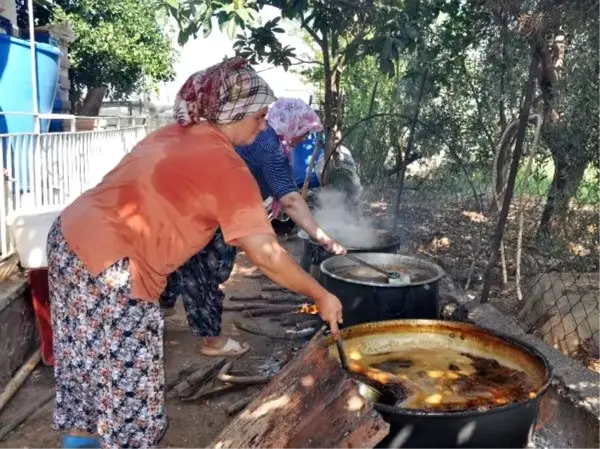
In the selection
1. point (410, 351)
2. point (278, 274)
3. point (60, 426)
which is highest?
point (278, 274)

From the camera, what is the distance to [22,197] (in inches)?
207

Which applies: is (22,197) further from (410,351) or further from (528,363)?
(528,363)

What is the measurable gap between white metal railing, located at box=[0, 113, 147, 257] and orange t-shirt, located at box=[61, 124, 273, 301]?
113 inches

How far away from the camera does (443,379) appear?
2.76 m

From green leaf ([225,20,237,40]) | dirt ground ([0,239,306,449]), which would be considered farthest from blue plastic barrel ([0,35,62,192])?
dirt ground ([0,239,306,449])

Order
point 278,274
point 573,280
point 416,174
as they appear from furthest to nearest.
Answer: point 416,174
point 573,280
point 278,274

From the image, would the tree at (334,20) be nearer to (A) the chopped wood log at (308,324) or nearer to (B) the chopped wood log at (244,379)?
(A) the chopped wood log at (308,324)

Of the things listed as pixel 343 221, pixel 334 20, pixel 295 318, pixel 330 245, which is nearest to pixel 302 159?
pixel 334 20

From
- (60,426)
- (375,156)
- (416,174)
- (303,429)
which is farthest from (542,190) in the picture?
(60,426)

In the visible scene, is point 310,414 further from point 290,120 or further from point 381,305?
point 290,120

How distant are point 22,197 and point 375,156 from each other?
19.7 ft

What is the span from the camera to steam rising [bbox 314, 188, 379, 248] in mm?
5113

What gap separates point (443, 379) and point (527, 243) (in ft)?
13.3

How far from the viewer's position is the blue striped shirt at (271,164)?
3941 millimetres
